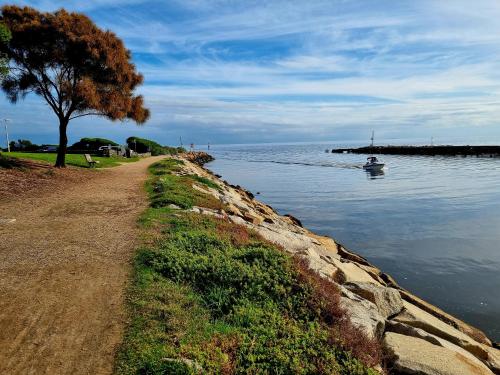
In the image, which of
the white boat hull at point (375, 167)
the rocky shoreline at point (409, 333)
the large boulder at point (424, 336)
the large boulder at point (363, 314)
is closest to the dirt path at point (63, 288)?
the large boulder at point (363, 314)

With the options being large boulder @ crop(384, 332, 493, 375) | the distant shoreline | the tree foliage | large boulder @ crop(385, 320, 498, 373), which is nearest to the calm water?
large boulder @ crop(385, 320, 498, 373)

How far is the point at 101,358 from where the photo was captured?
4.59 m

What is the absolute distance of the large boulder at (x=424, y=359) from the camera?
515cm

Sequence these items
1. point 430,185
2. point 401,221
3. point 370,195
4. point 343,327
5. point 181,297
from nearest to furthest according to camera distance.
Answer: point 343,327 → point 181,297 → point 401,221 → point 370,195 → point 430,185

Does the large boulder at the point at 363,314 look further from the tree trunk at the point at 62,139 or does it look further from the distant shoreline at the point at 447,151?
the distant shoreline at the point at 447,151

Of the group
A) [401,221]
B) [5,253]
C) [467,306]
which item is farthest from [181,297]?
[401,221]

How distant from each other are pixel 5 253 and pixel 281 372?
252 inches

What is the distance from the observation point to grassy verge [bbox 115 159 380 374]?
15.1ft

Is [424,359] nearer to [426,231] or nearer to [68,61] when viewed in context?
[426,231]

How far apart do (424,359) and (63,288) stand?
17.7 ft

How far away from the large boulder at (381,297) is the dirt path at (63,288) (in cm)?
433

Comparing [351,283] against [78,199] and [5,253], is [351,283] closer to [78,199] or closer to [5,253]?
[5,253]

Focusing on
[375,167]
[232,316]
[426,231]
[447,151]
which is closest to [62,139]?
[426,231]

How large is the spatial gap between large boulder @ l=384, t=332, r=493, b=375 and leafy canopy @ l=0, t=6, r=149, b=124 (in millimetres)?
21233
